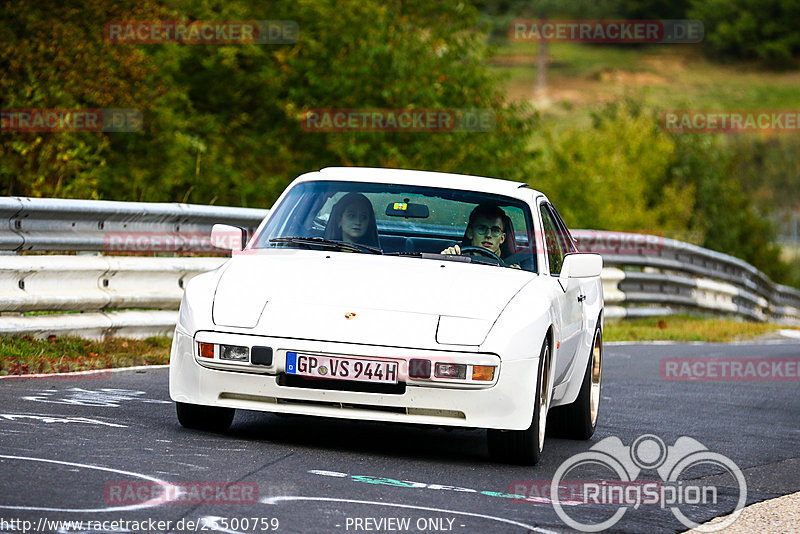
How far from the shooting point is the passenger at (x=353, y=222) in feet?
24.5

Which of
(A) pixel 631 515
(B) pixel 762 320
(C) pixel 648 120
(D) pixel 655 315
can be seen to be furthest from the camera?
(C) pixel 648 120

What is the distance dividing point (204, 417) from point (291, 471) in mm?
1079

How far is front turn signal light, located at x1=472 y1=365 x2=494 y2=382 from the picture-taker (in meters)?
6.25

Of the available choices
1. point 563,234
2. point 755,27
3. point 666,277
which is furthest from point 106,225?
point 755,27

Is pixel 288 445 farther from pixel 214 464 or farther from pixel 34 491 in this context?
pixel 34 491

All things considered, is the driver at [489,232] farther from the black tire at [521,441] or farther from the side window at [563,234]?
the black tire at [521,441]

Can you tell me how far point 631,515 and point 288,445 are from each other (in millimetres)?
1788

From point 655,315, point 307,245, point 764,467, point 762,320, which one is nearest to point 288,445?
point 307,245

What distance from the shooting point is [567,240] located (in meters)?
8.61

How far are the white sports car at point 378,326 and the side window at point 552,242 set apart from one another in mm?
134

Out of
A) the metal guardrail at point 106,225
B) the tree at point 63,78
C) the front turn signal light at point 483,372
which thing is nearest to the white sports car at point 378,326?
the front turn signal light at point 483,372

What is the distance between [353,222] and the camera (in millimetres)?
7500

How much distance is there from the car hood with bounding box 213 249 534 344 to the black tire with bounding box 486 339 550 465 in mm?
445

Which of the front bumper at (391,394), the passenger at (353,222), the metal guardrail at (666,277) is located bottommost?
the metal guardrail at (666,277)
